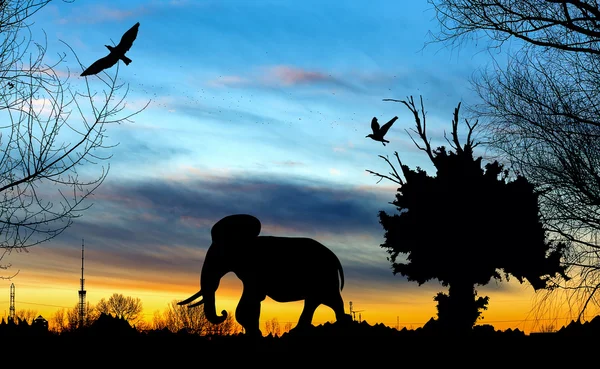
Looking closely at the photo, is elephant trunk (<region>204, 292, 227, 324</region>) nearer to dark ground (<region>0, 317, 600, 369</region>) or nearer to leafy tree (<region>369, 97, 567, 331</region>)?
dark ground (<region>0, 317, 600, 369</region>)

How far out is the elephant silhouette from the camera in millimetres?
11258

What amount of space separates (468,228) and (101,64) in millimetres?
21034

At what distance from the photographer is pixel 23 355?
255 inches

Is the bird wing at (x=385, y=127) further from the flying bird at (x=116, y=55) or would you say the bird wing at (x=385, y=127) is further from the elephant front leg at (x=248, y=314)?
the flying bird at (x=116, y=55)

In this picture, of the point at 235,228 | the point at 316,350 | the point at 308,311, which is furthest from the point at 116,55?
the point at 316,350

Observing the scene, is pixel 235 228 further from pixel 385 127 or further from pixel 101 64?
pixel 385 127

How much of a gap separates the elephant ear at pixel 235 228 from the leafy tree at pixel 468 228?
17.4 meters

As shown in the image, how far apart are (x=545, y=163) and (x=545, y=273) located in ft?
46.0

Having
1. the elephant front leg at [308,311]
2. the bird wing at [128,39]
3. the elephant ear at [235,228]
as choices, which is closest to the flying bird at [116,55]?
the bird wing at [128,39]

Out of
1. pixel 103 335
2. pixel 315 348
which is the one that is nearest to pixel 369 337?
pixel 315 348

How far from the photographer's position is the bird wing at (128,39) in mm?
10273

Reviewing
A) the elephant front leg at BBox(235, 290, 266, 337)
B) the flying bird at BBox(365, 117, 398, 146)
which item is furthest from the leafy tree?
the elephant front leg at BBox(235, 290, 266, 337)

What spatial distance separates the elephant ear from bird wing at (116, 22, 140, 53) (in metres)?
3.10

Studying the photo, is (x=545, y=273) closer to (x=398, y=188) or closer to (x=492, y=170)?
(x=492, y=170)
